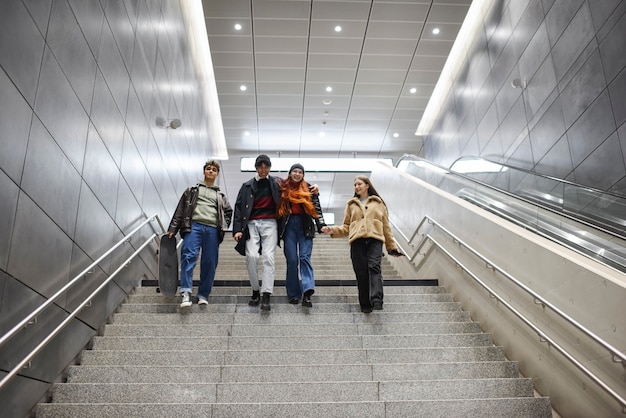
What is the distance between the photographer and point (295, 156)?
738 inches

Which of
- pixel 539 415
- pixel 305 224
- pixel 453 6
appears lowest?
pixel 539 415

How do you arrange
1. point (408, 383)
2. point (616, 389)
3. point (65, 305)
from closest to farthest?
point (616, 389) → point (408, 383) → point (65, 305)

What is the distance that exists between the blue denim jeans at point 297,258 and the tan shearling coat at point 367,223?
42 centimetres

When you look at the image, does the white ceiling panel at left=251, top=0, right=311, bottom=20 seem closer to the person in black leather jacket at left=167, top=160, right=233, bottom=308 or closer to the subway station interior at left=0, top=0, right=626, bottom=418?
the subway station interior at left=0, top=0, right=626, bottom=418

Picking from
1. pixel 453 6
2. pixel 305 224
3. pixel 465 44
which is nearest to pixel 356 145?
pixel 465 44

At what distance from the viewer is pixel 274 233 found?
554 centimetres

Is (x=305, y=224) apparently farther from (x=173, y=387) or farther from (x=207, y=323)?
(x=173, y=387)

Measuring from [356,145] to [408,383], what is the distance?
49.0ft

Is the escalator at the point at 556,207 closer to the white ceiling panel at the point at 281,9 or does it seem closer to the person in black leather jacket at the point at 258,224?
the person in black leather jacket at the point at 258,224

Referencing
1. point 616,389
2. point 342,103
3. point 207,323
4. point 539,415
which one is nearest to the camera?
point 616,389

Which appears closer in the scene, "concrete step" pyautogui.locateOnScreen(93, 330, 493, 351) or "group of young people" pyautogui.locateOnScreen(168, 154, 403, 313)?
"concrete step" pyautogui.locateOnScreen(93, 330, 493, 351)

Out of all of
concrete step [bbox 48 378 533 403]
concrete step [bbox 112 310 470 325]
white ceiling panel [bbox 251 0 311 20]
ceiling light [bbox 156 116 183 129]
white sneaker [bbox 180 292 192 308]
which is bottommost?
concrete step [bbox 48 378 533 403]

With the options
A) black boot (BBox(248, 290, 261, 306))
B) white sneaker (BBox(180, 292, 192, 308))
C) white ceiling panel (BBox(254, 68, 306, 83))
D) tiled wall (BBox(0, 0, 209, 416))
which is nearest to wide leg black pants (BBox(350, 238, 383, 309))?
black boot (BBox(248, 290, 261, 306))

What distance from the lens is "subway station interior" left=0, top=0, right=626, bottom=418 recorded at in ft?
11.2
